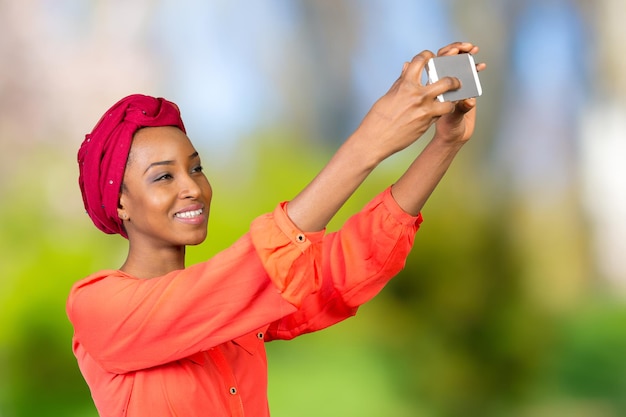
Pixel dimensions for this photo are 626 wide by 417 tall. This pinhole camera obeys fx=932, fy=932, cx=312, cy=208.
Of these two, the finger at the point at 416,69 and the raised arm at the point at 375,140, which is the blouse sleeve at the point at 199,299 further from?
the finger at the point at 416,69

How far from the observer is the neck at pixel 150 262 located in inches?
75.6

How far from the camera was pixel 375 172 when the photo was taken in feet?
12.1

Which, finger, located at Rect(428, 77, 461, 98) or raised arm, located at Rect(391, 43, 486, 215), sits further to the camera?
raised arm, located at Rect(391, 43, 486, 215)

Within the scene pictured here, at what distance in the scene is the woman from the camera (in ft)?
4.69

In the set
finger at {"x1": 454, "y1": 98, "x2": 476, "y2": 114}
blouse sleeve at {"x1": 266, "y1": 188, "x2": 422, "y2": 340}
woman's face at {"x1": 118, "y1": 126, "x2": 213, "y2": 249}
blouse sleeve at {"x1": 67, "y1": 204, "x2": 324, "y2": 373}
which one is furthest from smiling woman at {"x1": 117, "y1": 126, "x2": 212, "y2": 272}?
finger at {"x1": 454, "y1": 98, "x2": 476, "y2": 114}

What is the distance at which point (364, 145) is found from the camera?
55.6 inches

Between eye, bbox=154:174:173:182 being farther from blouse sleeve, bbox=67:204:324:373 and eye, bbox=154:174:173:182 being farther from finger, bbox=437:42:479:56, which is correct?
finger, bbox=437:42:479:56

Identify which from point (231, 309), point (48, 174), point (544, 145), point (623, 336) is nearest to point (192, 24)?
point (48, 174)

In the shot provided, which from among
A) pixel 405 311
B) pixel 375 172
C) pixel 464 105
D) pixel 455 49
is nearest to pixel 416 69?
pixel 455 49

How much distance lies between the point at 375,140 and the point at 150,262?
27.7 inches

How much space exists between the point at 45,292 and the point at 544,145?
206cm

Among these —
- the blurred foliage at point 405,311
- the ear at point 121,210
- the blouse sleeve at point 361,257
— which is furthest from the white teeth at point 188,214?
the blurred foliage at point 405,311

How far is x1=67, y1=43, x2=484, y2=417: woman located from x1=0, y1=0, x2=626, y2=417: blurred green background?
168 cm

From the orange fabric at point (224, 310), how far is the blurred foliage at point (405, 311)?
5.44 ft
